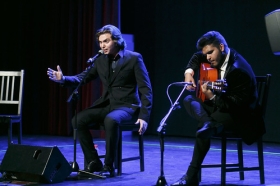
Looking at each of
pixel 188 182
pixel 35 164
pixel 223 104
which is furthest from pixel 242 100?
pixel 35 164

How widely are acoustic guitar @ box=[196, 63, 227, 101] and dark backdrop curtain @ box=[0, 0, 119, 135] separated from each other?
11.6 feet

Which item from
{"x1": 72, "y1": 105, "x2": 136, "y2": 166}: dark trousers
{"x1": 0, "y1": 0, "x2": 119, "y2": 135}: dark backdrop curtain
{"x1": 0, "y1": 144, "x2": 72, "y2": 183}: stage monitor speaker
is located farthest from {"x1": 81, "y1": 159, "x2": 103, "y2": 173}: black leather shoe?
{"x1": 0, "y1": 0, "x2": 119, "y2": 135}: dark backdrop curtain

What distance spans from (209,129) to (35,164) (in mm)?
1170

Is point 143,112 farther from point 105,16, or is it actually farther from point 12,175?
point 105,16

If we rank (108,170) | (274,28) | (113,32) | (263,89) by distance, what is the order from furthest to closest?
(113,32), (108,170), (263,89), (274,28)

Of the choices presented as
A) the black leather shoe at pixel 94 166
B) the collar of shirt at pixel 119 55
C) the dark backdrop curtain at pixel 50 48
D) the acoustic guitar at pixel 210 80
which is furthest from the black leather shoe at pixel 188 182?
the dark backdrop curtain at pixel 50 48

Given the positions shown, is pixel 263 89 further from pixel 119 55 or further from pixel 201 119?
pixel 119 55

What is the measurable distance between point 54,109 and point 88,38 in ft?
3.73

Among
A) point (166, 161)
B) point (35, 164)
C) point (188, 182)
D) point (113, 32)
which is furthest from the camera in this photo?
point (166, 161)

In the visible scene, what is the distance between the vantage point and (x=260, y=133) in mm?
3631

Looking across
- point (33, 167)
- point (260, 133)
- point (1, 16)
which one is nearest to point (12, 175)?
point (33, 167)

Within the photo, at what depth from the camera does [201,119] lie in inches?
142

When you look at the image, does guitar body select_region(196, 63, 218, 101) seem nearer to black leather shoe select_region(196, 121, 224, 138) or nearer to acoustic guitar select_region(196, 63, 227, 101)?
acoustic guitar select_region(196, 63, 227, 101)

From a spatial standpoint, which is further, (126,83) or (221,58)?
(126,83)
